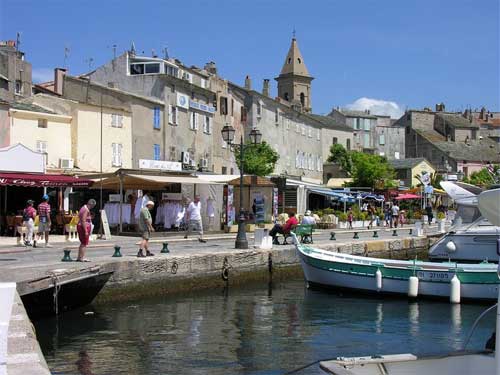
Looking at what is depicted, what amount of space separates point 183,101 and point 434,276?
32056mm

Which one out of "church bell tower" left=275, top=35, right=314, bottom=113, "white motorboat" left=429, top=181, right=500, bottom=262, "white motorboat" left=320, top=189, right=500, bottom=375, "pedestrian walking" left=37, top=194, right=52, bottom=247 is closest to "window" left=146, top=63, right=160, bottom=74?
"pedestrian walking" left=37, top=194, right=52, bottom=247

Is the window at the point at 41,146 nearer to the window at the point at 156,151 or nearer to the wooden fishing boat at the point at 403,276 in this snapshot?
the window at the point at 156,151

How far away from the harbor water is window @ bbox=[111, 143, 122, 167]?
22.6m

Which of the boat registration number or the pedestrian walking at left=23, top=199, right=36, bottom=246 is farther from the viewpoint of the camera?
the pedestrian walking at left=23, top=199, right=36, bottom=246

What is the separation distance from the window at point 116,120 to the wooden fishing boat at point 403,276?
74.7 feet

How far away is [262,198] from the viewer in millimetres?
37594

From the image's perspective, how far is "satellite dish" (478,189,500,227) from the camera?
6.02 metres

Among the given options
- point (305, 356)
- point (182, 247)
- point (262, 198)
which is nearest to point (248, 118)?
point (262, 198)

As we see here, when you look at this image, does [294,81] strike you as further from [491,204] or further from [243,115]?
[491,204]

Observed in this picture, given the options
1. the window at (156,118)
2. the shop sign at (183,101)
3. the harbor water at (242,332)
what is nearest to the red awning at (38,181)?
the harbor water at (242,332)

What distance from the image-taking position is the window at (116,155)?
42.6 m

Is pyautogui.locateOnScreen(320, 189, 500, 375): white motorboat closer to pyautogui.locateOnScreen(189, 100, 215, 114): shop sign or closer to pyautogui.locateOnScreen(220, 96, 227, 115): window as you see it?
pyautogui.locateOnScreen(189, 100, 215, 114): shop sign

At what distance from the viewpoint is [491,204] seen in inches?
240

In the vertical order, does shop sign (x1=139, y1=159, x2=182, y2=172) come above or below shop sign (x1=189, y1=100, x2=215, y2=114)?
below
